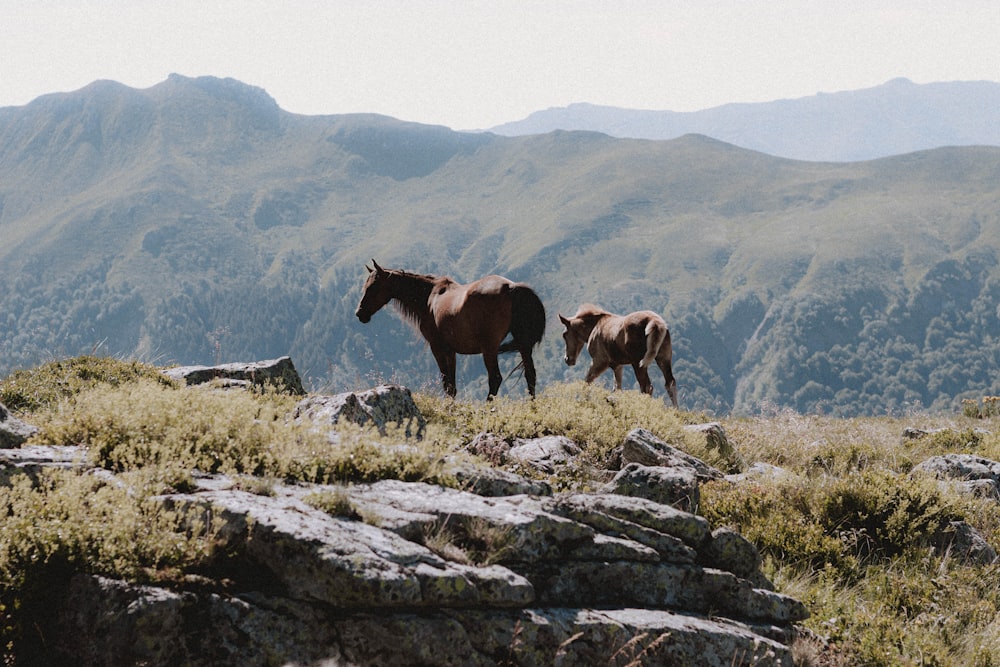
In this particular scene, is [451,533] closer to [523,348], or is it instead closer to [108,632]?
[108,632]

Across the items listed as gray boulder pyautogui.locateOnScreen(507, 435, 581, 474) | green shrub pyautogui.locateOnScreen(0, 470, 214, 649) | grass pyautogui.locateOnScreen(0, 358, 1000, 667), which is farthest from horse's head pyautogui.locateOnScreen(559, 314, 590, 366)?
green shrub pyautogui.locateOnScreen(0, 470, 214, 649)

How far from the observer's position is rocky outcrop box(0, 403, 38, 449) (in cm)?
686

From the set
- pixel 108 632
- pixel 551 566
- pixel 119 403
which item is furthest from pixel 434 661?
pixel 119 403

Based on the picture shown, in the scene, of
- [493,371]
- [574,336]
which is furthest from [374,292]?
[574,336]

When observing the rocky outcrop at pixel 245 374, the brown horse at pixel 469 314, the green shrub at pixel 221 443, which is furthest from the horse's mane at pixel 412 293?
the green shrub at pixel 221 443

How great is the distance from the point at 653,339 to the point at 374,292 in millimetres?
7025

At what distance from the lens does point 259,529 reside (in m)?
5.65

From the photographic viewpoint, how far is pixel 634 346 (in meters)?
20.1

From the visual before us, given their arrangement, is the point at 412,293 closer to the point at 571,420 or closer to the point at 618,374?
the point at 571,420

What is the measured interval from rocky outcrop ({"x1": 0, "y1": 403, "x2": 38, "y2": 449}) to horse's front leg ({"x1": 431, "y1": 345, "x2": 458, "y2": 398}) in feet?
29.0

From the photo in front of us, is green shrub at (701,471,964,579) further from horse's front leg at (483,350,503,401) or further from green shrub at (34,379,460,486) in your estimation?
horse's front leg at (483,350,503,401)

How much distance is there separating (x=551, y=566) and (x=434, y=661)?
4.43 ft

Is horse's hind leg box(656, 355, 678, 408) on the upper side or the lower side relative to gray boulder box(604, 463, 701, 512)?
lower

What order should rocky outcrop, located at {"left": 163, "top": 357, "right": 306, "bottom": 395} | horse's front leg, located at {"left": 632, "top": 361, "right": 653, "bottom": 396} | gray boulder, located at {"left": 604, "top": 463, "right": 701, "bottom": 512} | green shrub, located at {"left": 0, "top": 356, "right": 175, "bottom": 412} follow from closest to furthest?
gray boulder, located at {"left": 604, "top": 463, "right": 701, "bottom": 512} < green shrub, located at {"left": 0, "top": 356, "right": 175, "bottom": 412} < rocky outcrop, located at {"left": 163, "top": 357, "right": 306, "bottom": 395} < horse's front leg, located at {"left": 632, "top": 361, "right": 653, "bottom": 396}
